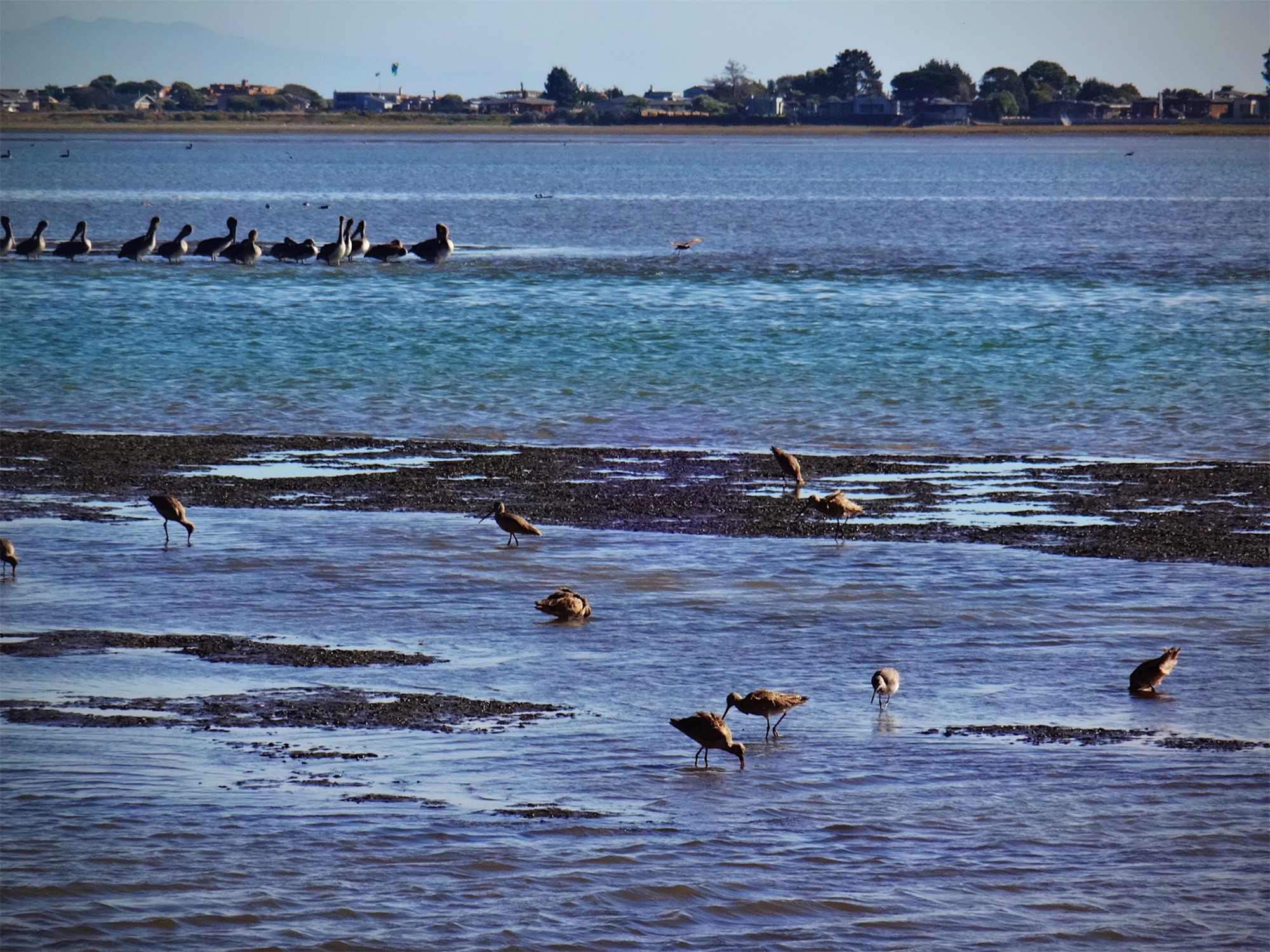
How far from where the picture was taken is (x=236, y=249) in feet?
137

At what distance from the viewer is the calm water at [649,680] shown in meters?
6.82

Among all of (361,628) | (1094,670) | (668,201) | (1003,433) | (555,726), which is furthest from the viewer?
(668,201)

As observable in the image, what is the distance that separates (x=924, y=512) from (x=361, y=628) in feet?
18.7

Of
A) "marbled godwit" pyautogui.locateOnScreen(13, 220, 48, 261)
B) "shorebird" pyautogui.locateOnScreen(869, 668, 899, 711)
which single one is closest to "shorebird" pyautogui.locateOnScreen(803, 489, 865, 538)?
"shorebird" pyautogui.locateOnScreen(869, 668, 899, 711)

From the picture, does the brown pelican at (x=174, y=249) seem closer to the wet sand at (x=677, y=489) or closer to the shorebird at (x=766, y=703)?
the wet sand at (x=677, y=489)

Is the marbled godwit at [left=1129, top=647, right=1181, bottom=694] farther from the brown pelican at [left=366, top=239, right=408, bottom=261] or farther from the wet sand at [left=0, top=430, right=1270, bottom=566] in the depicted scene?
the brown pelican at [left=366, top=239, right=408, bottom=261]

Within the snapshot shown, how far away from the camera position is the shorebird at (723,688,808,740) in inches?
342

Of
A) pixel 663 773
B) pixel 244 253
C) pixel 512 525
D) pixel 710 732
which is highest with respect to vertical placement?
pixel 244 253

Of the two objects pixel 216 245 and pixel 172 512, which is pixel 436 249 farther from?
pixel 172 512

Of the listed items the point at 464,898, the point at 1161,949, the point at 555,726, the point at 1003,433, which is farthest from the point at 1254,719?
the point at 1003,433

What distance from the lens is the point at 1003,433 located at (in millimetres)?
19281

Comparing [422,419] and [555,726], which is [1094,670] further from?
[422,419]

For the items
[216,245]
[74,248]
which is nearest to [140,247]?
[74,248]

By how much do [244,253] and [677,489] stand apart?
93.5 ft
